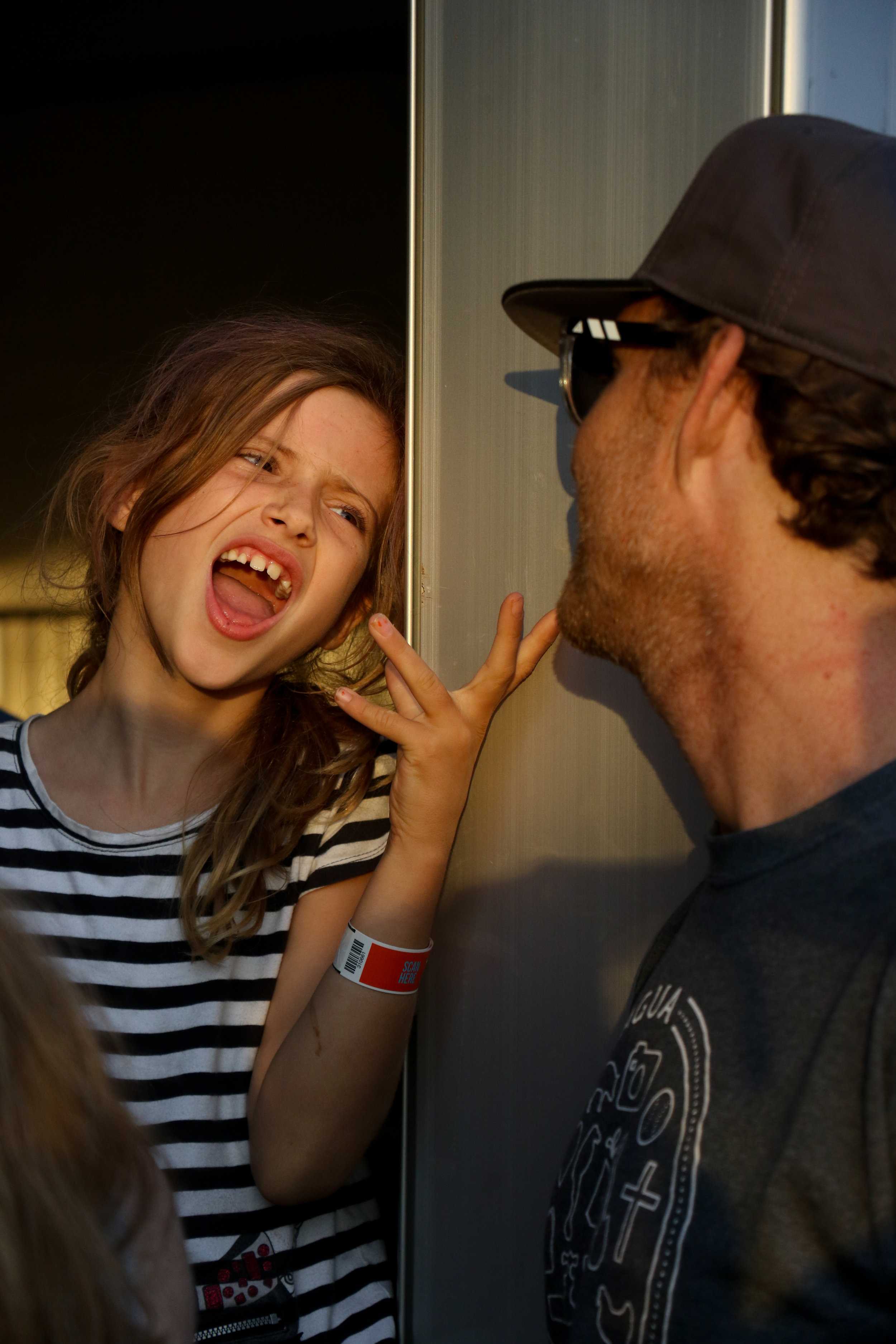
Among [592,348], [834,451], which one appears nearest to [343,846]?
[592,348]

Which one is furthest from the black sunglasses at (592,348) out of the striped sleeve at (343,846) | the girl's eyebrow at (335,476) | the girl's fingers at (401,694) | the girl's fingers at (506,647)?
the striped sleeve at (343,846)

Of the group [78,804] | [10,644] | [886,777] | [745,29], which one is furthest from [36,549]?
[886,777]

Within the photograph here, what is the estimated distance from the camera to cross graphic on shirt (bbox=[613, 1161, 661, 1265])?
2.90 feet

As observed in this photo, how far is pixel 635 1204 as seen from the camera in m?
0.90

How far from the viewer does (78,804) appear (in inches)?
63.7

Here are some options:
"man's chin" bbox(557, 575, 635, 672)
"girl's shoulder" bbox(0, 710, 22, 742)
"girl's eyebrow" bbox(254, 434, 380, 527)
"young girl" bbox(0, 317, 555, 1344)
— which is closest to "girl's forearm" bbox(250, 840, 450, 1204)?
"young girl" bbox(0, 317, 555, 1344)

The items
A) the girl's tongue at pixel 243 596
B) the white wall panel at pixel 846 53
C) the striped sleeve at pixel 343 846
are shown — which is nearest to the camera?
the white wall panel at pixel 846 53

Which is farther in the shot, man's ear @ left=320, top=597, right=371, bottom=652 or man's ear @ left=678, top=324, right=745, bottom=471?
man's ear @ left=320, top=597, right=371, bottom=652

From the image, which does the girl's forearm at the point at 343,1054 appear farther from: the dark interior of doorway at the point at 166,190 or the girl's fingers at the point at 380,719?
the dark interior of doorway at the point at 166,190

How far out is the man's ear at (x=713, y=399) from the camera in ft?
3.28

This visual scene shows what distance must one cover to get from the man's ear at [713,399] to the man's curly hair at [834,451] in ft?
0.08

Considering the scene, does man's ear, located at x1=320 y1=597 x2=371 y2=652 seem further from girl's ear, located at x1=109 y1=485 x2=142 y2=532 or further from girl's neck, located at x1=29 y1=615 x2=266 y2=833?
girl's ear, located at x1=109 y1=485 x2=142 y2=532

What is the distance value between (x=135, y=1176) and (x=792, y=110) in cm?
123

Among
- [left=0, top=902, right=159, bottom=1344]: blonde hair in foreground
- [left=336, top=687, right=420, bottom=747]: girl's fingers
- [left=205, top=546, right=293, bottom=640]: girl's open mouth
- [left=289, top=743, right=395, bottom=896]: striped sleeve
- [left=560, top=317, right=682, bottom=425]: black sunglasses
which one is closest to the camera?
[left=0, top=902, right=159, bottom=1344]: blonde hair in foreground
